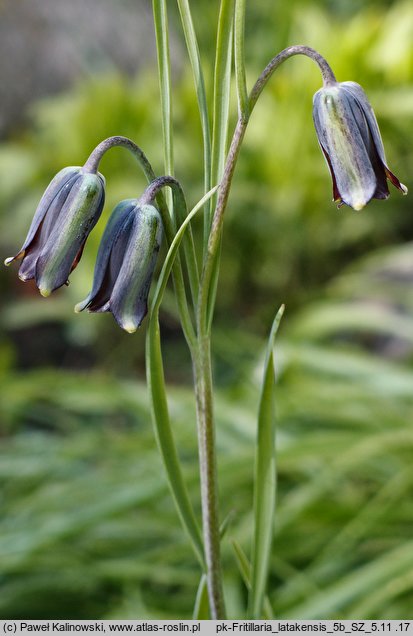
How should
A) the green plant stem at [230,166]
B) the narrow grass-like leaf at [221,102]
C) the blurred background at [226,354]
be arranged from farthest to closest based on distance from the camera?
the blurred background at [226,354]
the narrow grass-like leaf at [221,102]
the green plant stem at [230,166]

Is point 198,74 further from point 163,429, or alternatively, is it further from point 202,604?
point 202,604

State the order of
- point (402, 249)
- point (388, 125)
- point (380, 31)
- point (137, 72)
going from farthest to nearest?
point (137, 72)
point (380, 31)
point (388, 125)
point (402, 249)

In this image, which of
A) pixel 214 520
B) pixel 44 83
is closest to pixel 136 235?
pixel 214 520

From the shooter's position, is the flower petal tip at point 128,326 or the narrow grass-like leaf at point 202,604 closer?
the flower petal tip at point 128,326

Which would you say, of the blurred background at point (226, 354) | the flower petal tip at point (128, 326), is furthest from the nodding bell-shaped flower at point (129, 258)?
the blurred background at point (226, 354)

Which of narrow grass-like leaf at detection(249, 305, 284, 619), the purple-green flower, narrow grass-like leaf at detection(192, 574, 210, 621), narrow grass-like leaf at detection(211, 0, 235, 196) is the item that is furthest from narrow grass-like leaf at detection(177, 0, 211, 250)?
narrow grass-like leaf at detection(192, 574, 210, 621)

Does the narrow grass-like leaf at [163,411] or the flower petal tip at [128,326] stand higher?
the flower petal tip at [128,326]

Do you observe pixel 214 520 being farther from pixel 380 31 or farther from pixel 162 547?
pixel 380 31
